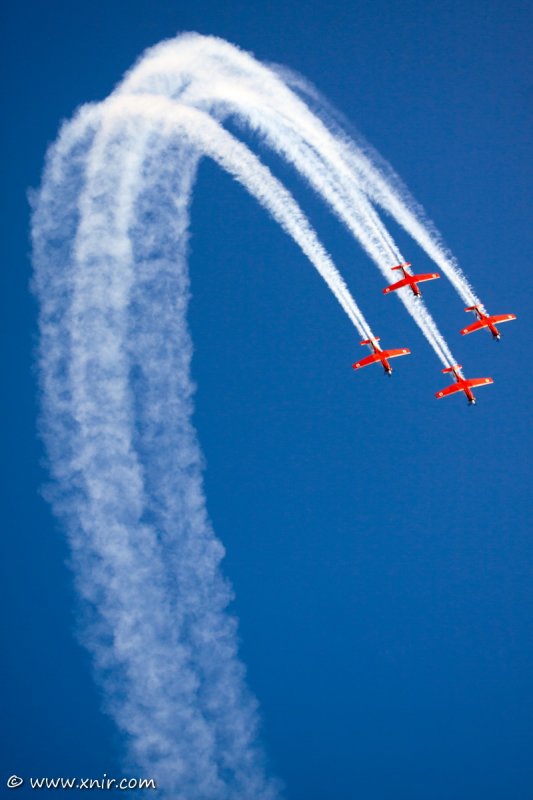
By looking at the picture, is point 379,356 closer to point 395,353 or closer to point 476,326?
point 395,353

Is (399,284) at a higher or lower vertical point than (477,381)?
higher

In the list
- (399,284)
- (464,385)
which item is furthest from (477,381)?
(399,284)

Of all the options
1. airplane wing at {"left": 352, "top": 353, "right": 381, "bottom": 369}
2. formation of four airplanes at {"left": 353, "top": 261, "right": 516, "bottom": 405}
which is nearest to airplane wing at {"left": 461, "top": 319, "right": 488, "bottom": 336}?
formation of four airplanes at {"left": 353, "top": 261, "right": 516, "bottom": 405}

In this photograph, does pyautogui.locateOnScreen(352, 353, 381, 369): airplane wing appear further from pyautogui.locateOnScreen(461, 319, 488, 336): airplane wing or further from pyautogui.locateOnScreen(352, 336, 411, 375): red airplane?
pyautogui.locateOnScreen(461, 319, 488, 336): airplane wing

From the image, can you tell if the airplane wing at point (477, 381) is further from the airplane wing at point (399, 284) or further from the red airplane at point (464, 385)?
the airplane wing at point (399, 284)

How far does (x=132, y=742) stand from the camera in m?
40.5

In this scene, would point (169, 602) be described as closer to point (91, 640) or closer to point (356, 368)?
point (91, 640)

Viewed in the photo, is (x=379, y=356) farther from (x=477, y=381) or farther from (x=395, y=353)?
(x=477, y=381)

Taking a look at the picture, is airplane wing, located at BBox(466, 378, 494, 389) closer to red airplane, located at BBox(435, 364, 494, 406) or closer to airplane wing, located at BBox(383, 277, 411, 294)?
red airplane, located at BBox(435, 364, 494, 406)

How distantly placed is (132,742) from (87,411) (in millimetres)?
15511

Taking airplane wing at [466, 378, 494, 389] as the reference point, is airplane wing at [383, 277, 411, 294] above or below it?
above

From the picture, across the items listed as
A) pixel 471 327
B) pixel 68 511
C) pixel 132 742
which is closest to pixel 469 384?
pixel 471 327

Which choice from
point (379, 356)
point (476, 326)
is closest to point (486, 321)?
point (476, 326)

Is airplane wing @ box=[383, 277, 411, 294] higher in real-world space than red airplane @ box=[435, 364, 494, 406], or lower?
higher
